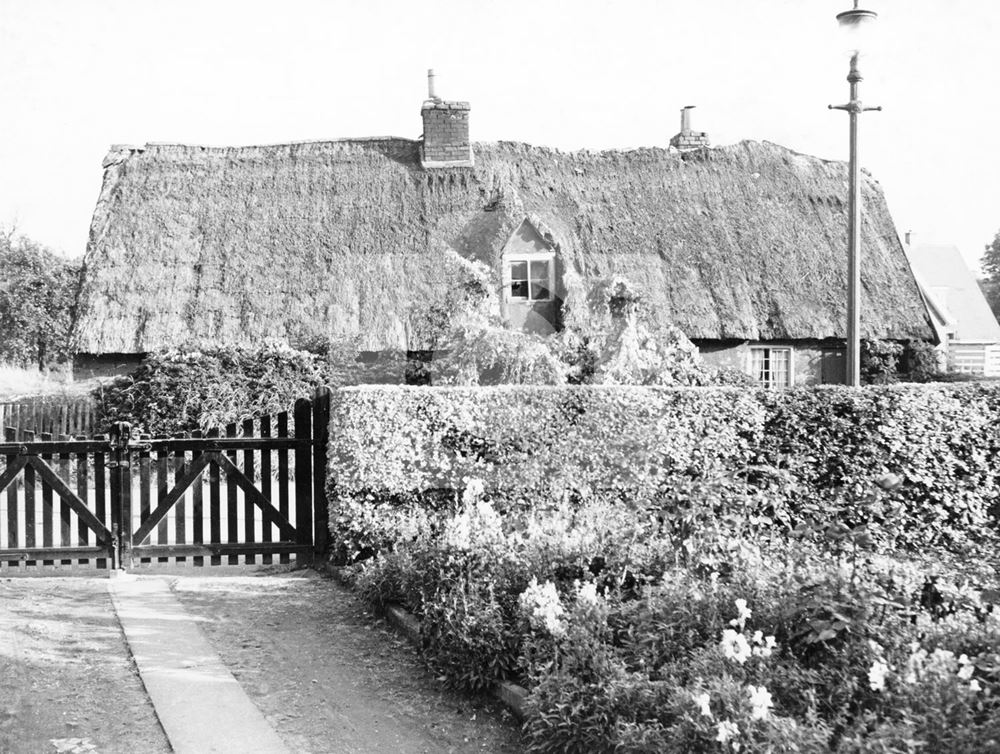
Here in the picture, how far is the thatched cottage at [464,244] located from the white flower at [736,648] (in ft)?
48.5

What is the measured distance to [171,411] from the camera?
15.5 metres

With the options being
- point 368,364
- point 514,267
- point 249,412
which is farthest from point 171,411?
point 514,267

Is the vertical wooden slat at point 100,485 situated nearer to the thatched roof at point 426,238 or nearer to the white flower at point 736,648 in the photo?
the white flower at point 736,648

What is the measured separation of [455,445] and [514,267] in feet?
39.6

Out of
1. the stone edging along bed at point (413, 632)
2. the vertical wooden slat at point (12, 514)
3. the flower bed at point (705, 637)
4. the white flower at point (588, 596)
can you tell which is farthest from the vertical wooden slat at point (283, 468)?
the white flower at point (588, 596)

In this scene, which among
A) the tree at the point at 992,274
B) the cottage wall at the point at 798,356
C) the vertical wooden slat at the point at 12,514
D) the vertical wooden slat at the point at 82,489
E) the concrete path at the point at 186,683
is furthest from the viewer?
the tree at the point at 992,274

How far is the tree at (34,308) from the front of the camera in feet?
131

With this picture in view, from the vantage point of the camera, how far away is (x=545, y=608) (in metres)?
4.80

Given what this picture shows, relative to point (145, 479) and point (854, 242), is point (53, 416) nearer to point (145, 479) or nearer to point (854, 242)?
point (145, 479)

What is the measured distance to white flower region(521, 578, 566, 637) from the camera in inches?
185

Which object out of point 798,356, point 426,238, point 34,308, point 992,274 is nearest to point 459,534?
point 426,238

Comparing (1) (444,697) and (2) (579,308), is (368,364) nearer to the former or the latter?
(2) (579,308)

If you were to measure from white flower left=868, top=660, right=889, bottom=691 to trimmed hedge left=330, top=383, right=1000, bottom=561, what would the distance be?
162 inches

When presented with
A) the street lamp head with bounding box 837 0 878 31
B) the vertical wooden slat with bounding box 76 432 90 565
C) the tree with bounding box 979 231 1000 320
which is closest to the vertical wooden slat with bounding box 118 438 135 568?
the vertical wooden slat with bounding box 76 432 90 565
